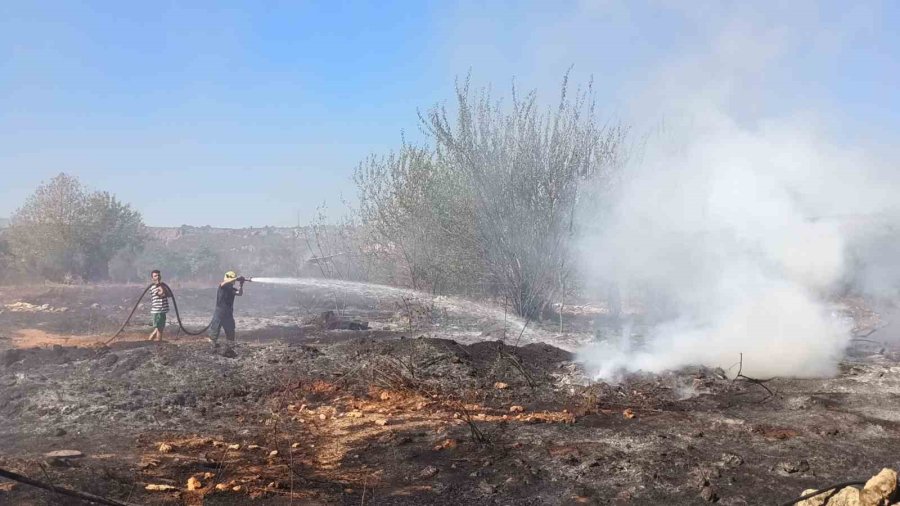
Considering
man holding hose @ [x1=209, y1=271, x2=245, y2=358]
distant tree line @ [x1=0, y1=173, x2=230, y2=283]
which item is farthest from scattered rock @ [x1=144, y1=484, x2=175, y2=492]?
distant tree line @ [x1=0, y1=173, x2=230, y2=283]

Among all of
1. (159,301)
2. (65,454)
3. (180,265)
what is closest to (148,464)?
(65,454)

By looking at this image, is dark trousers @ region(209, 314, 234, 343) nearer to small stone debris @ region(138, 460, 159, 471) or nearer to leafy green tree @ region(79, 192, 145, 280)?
small stone debris @ region(138, 460, 159, 471)

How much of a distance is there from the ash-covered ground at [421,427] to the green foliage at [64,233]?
766 inches

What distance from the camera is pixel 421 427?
26.2 feet

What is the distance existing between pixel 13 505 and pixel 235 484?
1.68m

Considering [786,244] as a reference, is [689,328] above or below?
below

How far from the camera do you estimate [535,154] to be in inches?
640

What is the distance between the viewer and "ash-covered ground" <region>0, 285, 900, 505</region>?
597 centimetres

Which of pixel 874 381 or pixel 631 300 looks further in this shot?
pixel 631 300

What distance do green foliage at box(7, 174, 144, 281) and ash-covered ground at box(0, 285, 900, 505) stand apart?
766 inches

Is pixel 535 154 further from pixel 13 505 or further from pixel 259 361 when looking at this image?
pixel 13 505

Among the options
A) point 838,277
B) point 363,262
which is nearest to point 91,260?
point 363,262

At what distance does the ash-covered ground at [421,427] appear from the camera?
597 cm

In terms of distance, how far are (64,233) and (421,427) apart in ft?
87.3
